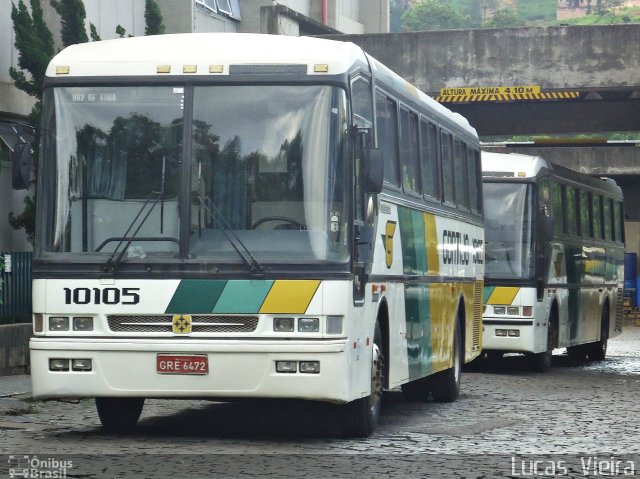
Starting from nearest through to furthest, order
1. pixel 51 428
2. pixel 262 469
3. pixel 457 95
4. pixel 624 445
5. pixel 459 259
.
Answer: pixel 262 469 < pixel 624 445 < pixel 51 428 < pixel 459 259 < pixel 457 95

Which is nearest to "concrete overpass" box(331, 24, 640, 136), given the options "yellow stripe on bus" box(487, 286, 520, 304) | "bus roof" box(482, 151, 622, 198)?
"bus roof" box(482, 151, 622, 198)

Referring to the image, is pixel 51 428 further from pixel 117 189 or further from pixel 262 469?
pixel 262 469

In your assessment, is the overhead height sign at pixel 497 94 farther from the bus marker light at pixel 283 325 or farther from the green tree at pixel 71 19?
the bus marker light at pixel 283 325

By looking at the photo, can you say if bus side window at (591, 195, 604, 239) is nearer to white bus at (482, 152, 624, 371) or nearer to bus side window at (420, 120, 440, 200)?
white bus at (482, 152, 624, 371)

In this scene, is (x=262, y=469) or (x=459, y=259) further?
(x=459, y=259)

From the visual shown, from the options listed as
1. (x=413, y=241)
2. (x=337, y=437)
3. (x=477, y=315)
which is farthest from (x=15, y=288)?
(x=337, y=437)

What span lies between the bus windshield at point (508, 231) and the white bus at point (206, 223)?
10452 mm

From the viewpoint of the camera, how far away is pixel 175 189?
11.5m

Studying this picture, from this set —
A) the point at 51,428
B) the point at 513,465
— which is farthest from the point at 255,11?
the point at 513,465

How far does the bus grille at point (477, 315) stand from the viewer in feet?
60.6

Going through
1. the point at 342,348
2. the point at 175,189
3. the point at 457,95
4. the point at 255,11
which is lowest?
the point at 342,348

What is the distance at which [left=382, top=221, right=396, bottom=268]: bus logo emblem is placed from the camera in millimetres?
12906

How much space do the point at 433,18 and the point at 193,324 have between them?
584 feet

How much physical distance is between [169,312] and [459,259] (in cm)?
642
